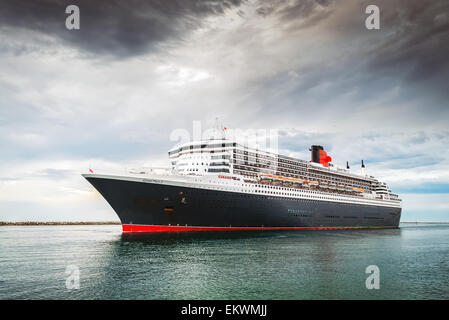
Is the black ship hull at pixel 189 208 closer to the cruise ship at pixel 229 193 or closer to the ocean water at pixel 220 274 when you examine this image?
the cruise ship at pixel 229 193

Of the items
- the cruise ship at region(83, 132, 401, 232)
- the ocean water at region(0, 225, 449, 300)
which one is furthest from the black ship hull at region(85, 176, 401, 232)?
the ocean water at region(0, 225, 449, 300)

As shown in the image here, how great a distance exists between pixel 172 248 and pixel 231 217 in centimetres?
1633

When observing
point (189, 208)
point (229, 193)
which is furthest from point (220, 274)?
point (229, 193)

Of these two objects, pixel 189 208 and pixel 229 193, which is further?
pixel 229 193

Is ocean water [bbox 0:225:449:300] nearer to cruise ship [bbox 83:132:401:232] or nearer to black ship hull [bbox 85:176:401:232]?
black ship hull [bbox 85:176:401:232]

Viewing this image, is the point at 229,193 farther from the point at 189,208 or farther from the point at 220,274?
the point at 220,274

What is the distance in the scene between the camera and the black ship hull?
3825 centimetres

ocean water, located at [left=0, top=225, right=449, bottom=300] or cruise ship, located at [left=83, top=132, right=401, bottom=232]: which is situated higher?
cruise ship, located at [left=83, top=132, right=401, bottom=232]

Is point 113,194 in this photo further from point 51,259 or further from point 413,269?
point 413,269

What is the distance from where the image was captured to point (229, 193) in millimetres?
42844

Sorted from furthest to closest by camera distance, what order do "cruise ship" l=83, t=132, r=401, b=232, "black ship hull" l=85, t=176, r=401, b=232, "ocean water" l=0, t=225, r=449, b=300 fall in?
1. "cruise ship" l=83, t=132, r=401, b=232
2. "black ship hull" l=85, t=176, r=401, b=232
3. "ocean water" l=0, t=225, r=449, b=300

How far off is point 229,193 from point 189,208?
618 centimetres

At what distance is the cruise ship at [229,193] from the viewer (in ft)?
127

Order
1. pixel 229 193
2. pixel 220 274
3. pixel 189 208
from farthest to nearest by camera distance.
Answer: pixel 229 193, pixel 189 208, pixel 220 274
